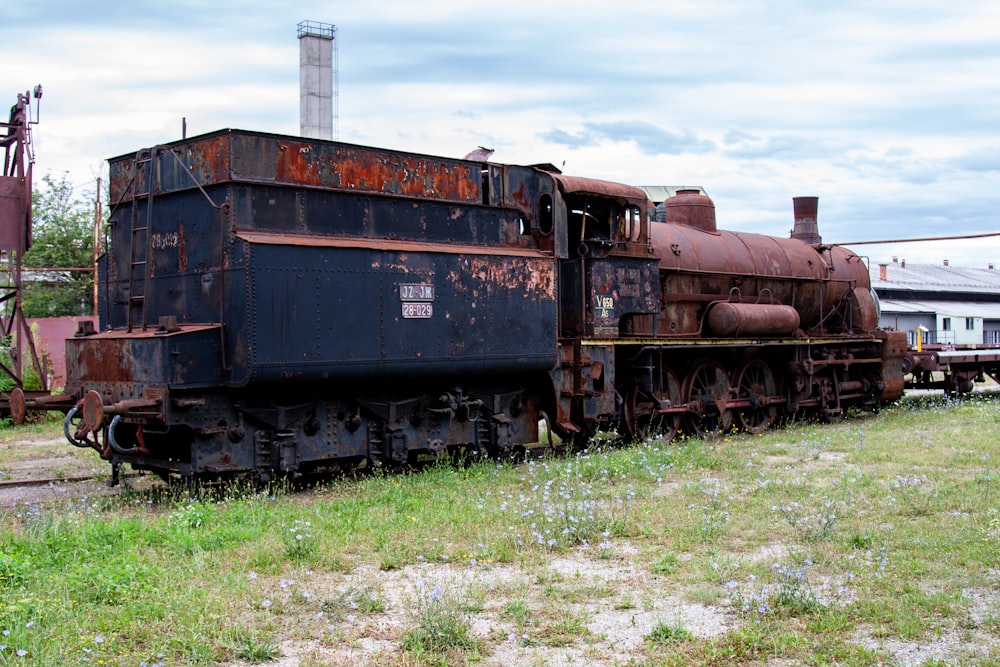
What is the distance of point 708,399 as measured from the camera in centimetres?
1545

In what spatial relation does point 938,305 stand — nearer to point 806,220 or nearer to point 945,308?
point 945,308

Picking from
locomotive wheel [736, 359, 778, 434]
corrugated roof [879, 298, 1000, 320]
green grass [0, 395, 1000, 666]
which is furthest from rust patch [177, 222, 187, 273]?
corrugated roof [879, 298, 1000, 320]

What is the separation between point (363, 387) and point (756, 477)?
170 inches

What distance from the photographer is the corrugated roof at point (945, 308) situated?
141 feet

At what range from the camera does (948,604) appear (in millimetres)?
5691

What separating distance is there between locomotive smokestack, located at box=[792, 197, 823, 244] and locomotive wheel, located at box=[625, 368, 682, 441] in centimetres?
612

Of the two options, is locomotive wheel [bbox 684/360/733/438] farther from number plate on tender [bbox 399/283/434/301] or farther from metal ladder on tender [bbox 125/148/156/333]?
metal ladder on tender [bbox 125/148/156/333]

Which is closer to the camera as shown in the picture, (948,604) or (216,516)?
(948,604)

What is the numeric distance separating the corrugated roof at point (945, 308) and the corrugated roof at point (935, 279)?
0.66 metres

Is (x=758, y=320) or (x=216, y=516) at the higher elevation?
(x=758, y=320)

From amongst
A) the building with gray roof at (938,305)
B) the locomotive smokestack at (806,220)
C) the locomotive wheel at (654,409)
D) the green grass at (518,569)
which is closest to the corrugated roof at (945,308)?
the building with gray roof at (938,305)

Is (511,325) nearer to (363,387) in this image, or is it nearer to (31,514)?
(363,387)

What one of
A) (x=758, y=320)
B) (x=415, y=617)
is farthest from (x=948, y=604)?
(x=758, y=320)

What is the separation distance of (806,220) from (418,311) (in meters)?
11.3
